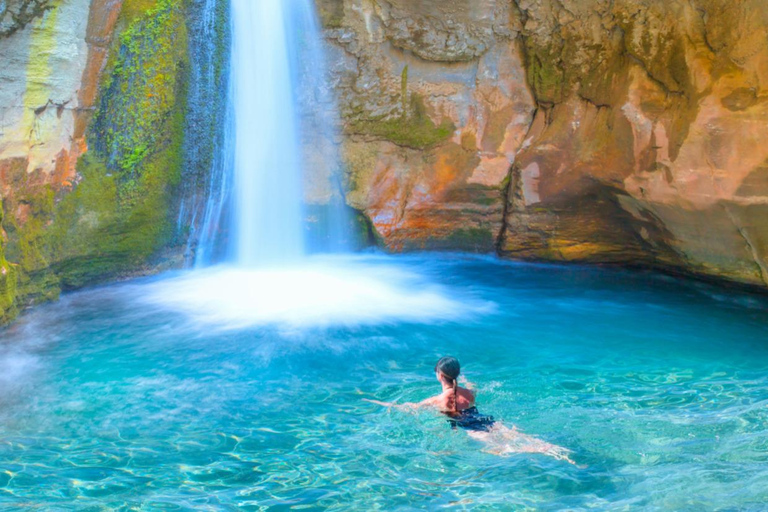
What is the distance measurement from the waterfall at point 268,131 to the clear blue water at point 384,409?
1.36m

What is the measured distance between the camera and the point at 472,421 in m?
4.91

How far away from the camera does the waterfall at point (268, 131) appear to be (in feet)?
30.3

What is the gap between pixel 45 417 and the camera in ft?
17.7

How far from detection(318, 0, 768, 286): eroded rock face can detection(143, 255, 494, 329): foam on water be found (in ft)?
4.15

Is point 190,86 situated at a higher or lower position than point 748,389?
higher

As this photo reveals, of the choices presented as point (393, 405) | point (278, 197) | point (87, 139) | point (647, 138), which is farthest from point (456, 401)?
point (278, 197)

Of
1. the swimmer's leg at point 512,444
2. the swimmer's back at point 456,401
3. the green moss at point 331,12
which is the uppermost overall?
the green moss at point 331,12

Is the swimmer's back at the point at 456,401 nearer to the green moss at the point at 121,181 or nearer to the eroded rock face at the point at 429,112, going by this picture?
the green moss at the point at 121,181

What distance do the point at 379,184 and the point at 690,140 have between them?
12.6ft

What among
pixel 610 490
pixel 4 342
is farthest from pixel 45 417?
pixel 610 490

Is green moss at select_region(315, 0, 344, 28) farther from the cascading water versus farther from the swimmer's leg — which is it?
the swimmer's leg

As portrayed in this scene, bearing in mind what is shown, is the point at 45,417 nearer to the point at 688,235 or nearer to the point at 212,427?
the point at 212,427

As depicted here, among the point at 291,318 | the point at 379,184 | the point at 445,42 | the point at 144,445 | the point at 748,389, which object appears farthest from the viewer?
the point at 379,184

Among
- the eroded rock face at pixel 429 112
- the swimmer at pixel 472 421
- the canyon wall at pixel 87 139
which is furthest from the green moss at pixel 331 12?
the swimmer at pixel 472 421
